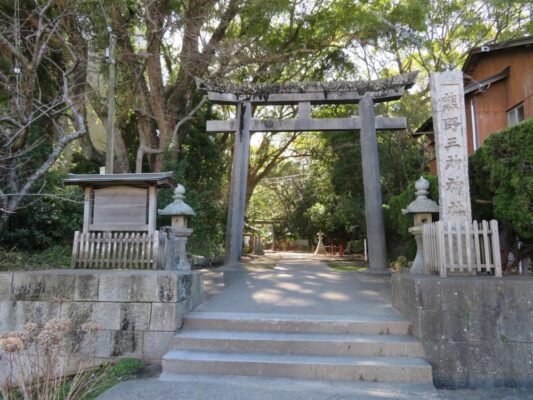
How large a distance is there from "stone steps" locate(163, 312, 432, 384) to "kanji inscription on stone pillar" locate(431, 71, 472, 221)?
195 centimetres

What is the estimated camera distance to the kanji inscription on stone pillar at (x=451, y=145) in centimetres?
563

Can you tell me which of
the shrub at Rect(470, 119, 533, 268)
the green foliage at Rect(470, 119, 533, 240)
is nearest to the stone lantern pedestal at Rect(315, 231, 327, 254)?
the shrub at Rect(470, 119, 533, 268)

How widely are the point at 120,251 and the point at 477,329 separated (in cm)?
541

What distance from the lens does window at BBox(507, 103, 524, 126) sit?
11516 millimetres

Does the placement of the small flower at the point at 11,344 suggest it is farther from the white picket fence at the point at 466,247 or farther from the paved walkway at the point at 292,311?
the white picket fence at the point at 466,247

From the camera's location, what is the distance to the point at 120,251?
6.17m

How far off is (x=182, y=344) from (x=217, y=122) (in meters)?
8.07

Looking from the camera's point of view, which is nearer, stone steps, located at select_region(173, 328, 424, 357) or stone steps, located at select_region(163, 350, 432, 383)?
stone steps, located at select_region(163, 350, 432, 383)

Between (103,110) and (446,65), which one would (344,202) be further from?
(103,110)

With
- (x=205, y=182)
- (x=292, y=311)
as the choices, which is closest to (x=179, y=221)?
(x=292, y=311)

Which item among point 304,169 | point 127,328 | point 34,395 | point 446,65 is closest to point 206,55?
point 446,65

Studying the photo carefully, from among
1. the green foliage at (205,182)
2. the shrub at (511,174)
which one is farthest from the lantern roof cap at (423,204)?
the green foliage at (205,182)

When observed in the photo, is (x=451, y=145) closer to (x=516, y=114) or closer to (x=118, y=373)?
(x=118, y=373)

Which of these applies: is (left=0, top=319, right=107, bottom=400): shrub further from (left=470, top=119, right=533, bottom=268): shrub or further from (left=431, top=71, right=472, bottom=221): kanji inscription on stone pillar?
(left=470, top=119, right=533, bottom=268): shrub
